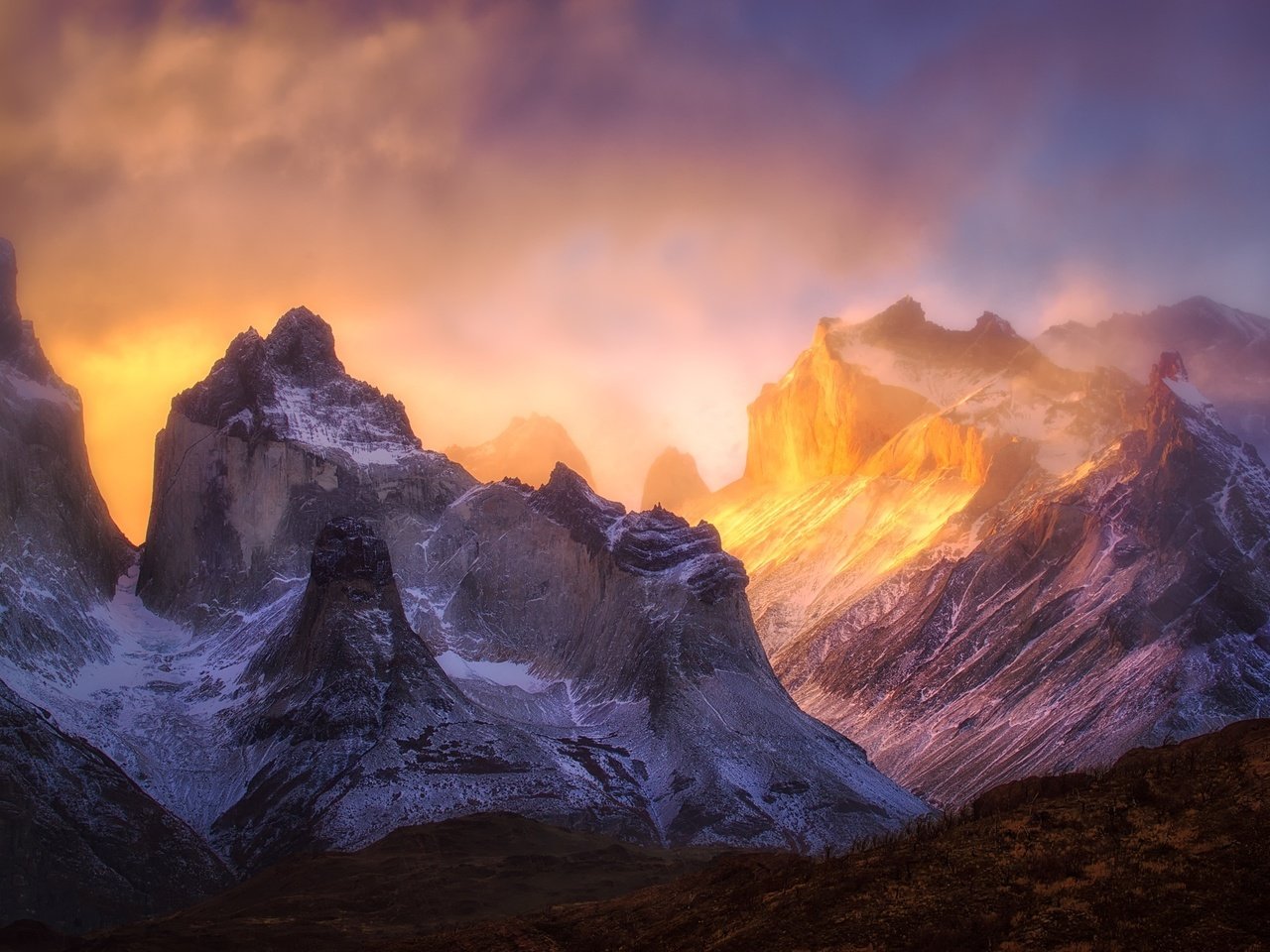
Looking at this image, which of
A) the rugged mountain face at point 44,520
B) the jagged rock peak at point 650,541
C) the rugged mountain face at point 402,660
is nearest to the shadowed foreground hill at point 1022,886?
the rugged mountain face at point 402,660

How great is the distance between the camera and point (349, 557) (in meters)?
150

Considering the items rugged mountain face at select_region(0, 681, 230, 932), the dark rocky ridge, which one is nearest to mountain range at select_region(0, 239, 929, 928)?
rugged mountain face at select_region(0, 681, 230, 932)

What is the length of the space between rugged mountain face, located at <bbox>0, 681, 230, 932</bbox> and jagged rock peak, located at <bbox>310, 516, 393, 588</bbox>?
3347cm

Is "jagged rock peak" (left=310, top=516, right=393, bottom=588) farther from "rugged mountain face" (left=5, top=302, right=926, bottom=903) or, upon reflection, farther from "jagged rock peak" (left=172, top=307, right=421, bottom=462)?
"jagged rock peak" (left=172, top=307, right=421, bottom=462)

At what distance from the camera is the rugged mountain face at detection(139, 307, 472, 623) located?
175500mm

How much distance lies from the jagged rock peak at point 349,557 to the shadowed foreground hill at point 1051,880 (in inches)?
3844

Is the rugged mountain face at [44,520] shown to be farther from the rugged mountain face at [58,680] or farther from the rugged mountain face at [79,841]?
the rugged mountain face at [79,841]

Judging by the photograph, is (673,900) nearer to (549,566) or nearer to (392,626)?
(392,626)

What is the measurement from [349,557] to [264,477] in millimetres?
36066

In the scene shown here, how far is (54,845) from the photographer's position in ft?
344

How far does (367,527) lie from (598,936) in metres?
107

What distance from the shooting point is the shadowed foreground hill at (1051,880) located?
37406mm

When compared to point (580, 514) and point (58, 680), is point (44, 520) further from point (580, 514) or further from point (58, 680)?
point (580, 514)

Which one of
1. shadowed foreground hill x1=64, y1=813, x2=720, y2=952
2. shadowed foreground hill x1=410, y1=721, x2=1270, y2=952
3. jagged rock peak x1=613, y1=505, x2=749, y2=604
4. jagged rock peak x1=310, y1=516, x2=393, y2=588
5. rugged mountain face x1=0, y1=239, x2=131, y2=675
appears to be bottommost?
shadowed foreground hill x1=410, y1=721, x2=1270, y2=952
